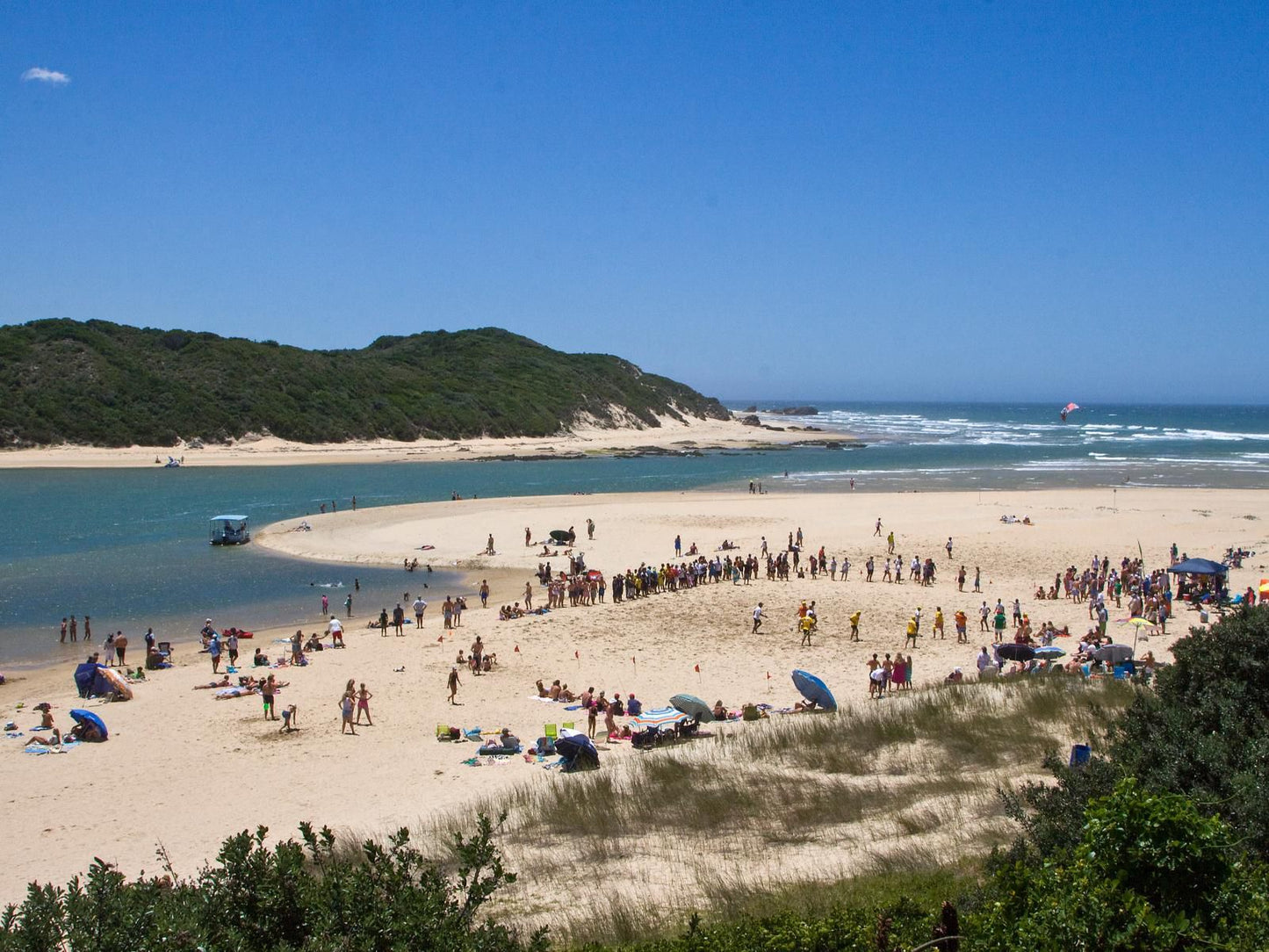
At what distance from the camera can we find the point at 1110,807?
16.1 feet

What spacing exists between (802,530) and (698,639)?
57.2ft

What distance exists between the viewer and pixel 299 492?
55719 mm

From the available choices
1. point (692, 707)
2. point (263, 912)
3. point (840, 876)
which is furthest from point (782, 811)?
point (263, 912)

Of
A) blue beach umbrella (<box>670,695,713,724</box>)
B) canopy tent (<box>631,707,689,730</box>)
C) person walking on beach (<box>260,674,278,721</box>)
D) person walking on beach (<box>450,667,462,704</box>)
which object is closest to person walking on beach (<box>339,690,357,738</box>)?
person walking on beach (<box>260,674,278,721</box>)

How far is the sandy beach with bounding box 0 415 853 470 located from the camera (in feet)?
235

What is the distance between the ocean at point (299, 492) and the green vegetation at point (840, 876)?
17.0 meters

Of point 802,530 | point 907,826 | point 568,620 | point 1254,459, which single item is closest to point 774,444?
point 1254,459

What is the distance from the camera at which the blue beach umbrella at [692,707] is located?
15.0 metres

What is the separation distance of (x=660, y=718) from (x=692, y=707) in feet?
1.80

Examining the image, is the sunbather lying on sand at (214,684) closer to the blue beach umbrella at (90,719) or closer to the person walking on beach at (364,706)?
the blue beach umbrella at (90,719)

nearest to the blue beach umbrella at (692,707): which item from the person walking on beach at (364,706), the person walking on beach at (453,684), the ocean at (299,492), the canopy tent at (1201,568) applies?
the person walking on beach at (453,684)

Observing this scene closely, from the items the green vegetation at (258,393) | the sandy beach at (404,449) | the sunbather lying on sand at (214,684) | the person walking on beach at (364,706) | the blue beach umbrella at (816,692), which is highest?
the green vegetation at (258,393)

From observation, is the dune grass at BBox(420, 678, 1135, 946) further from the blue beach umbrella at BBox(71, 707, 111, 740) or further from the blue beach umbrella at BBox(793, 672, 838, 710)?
the blue beach umbrella at BBox(71, 707, 111, 740)

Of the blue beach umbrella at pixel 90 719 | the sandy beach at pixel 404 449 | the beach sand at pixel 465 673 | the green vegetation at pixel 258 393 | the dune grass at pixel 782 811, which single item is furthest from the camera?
the green vegetation at pixel 258 393
